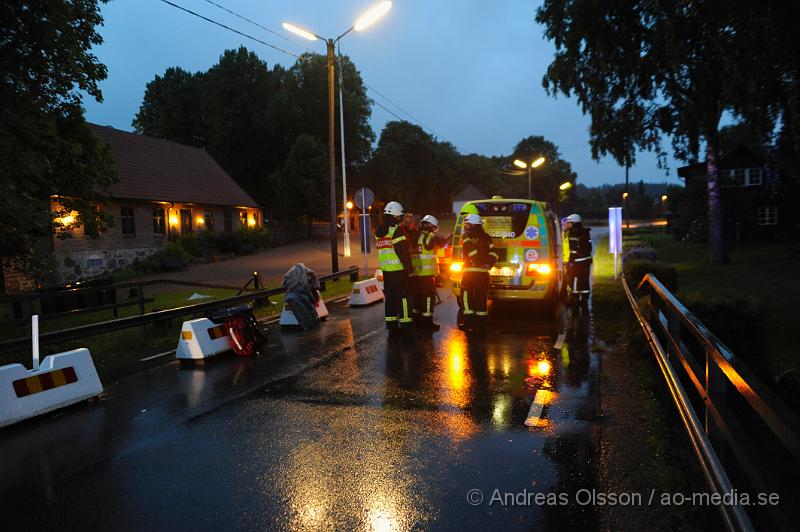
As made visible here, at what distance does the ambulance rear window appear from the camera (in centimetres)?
1003

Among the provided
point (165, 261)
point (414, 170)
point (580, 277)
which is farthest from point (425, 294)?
point (414, 170)

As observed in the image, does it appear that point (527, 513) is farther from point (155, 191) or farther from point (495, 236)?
point (155, 191)

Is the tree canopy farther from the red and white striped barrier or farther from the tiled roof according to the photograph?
the red and white striped barrier

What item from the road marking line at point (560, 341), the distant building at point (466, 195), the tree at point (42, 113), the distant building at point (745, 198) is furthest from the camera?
the distant building at point (466, 195)

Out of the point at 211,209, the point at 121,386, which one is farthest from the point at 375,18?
the point at 211,209

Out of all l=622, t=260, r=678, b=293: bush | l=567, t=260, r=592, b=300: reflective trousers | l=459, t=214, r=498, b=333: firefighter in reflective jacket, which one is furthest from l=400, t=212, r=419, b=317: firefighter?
l=622, t=260, r=678, b=293: bush

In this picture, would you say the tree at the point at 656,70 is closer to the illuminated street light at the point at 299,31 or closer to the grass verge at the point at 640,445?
the grass verge at the point at 640,445

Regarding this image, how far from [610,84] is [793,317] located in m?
12.9

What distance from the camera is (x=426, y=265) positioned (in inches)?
360

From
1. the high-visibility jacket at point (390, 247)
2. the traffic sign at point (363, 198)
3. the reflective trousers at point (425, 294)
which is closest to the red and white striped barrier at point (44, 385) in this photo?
the high-visibility jacket at point (390, 247)

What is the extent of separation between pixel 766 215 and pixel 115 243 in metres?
42.9

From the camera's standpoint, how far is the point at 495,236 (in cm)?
1001

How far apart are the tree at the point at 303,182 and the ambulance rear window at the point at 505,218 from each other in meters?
31.9

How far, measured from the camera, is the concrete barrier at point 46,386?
5289mm
